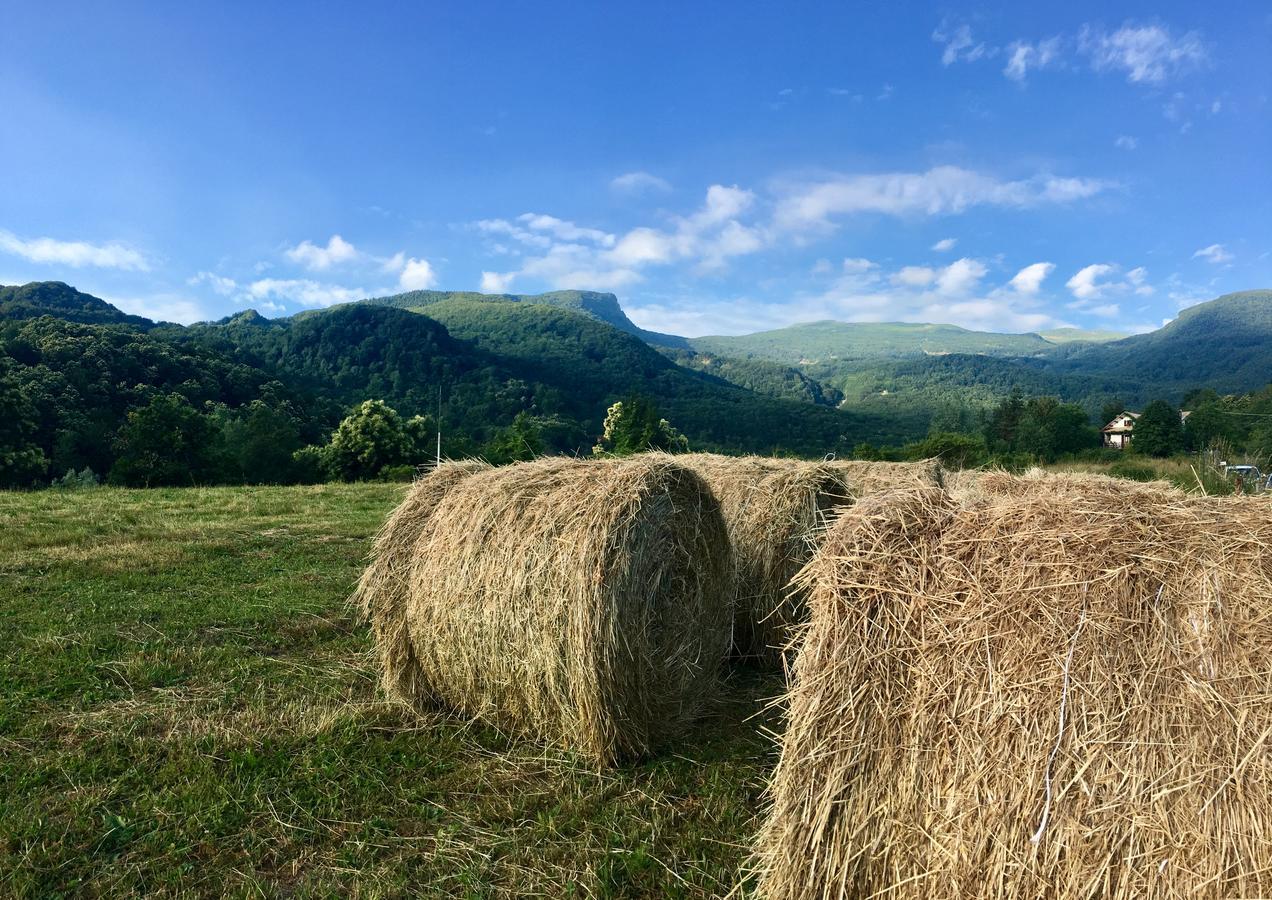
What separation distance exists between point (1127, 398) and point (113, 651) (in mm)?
186682

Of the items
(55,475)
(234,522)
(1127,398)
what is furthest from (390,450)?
(1127,398)

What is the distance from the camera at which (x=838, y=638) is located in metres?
3.38

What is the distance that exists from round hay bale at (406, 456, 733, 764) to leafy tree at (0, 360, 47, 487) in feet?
139

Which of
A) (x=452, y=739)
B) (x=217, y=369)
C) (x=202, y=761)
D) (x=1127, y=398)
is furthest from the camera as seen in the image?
(x=1127, y=398)

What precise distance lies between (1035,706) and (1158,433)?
64566mm

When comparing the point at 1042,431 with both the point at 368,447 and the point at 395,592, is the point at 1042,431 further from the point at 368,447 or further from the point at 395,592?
the point at 395,592

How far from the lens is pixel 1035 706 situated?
2939mm

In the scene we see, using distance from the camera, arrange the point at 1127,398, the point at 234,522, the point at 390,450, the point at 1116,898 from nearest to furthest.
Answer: the point at 1116,898 < the point at 234,522 < the point at 390,450 < the point at 1127,398

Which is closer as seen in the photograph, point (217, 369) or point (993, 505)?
point (993, 505)

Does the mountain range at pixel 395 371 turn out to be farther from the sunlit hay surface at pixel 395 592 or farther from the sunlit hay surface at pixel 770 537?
the sunlit hay surface at pixel 395 592

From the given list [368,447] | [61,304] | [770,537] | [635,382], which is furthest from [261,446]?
[635,382]

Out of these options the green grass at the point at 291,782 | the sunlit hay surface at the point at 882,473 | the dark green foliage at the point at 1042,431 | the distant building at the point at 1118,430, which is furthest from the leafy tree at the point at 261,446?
the distant building at the point at 1118,430

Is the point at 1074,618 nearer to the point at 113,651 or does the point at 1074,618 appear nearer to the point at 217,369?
the point at 113,651

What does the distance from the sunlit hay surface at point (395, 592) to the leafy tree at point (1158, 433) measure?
58313 millimetres
